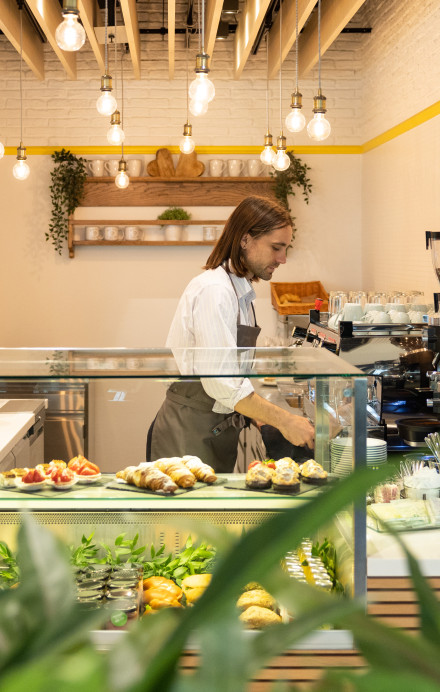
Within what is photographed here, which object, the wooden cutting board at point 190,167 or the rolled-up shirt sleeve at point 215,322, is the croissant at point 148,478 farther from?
the wooden cutting board at point 190,167

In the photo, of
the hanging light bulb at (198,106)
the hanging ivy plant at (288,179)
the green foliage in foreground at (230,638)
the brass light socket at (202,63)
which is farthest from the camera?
the hanging ivy plant at (288,179)

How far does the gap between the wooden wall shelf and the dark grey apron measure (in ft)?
18.6

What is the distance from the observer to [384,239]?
22.2 feet

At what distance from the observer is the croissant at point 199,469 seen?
2.01 m

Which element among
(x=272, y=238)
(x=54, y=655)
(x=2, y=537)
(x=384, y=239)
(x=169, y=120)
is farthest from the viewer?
(x=169, y=120)

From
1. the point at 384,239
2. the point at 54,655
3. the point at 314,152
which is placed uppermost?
the point at 314,152

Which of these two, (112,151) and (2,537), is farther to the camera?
(112,151)

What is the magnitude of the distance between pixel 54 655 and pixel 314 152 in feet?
25.0

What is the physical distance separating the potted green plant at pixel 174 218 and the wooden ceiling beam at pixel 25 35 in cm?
173

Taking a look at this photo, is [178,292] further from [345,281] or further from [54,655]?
[54,655]

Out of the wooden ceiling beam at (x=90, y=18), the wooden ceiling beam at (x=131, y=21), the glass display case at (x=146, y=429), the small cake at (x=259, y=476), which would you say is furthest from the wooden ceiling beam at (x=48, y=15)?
the small cake at (x=259, y=476)

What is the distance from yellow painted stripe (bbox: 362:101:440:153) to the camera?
5273 millimetres

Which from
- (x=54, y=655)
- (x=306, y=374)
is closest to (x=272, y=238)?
(x=306, y=374)

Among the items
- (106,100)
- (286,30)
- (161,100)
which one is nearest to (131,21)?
(286,30)
